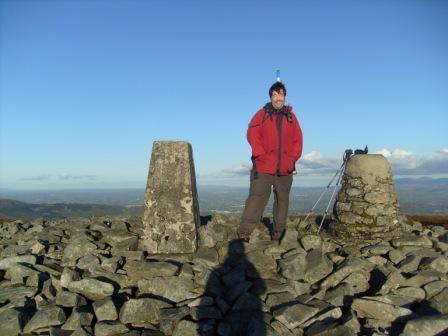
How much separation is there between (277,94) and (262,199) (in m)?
2.11

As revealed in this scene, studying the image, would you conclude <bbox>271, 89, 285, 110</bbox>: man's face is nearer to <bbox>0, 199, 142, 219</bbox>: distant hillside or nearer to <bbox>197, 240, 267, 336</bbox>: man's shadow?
<bbox>197, 240, 267, 336</bbox>: man's shadow

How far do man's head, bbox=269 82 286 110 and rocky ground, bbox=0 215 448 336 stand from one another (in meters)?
2.51

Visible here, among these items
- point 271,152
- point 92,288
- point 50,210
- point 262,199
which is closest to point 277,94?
point 271,152

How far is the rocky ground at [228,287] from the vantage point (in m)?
5.66

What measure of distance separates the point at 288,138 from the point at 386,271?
304cm

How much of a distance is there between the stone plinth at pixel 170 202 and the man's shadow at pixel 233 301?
3.49 feet

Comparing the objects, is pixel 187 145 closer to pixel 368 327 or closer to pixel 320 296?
pixel 320 296

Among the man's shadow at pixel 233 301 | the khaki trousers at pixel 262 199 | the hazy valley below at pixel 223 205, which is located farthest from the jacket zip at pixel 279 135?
the hazy valley below at pixel 223 205

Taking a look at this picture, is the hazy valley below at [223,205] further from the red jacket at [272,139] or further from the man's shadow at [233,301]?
the man's shadow at [233,301]

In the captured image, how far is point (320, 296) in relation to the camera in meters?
6.31

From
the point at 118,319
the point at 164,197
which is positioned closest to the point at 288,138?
the point at 164,197

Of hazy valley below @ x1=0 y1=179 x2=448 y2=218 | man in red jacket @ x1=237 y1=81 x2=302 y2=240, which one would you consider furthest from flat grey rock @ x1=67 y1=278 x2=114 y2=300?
hazy valley below @ x1=0 y1=179 x2=448 y2=218

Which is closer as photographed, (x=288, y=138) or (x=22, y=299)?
(x=22, y=299)

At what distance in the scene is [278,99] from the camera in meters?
8.16
